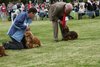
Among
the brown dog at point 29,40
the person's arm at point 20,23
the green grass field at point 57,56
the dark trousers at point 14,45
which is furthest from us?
the brown dog at point 29,40

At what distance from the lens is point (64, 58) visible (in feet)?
33.3

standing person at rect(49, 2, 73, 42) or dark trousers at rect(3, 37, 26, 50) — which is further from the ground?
standing person at rect(49, 2, 73, 42)

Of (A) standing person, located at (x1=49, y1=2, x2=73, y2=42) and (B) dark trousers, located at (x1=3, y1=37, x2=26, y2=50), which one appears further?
(A) standing person, located at (x1=49, y1=2, x2=73, y2=42)

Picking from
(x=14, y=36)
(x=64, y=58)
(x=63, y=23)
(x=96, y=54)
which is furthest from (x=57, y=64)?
(x=63, y=23)

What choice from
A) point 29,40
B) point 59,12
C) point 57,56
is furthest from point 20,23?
point 57,56

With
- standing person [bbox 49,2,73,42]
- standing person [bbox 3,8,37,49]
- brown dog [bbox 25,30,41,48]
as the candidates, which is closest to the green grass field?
brown dog [bbox 25,30,41,48]

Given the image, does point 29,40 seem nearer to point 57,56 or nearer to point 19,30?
point 19,30

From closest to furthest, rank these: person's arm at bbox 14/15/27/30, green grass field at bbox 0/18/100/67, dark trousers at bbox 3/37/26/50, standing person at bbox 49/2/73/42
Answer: green grass field at bbox 0/18/100/67
person's arm at bbox 14/15/27/30
dark trousers at bbox 3/37/26/50
standing person at bbox 49/2/73/42

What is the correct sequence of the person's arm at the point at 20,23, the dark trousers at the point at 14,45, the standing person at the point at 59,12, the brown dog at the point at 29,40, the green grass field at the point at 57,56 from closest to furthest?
the green grass field at the point at 57,56 → the person's arm at the point at 20,23 → the dark trousers at the point at 14,45 → the brown dog at the point at 29,40 → the standing person at the point at 59,12

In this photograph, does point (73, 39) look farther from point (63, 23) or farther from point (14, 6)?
point (14, 6)

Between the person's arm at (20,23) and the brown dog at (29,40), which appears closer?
the person's arm at (20,23)

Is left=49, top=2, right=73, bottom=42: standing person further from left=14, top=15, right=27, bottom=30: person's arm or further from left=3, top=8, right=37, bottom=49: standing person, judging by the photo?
left=14, top=15, right=27, bottom=30: person's arm

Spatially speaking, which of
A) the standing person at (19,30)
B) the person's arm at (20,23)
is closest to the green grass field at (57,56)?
the standing person at (19,30)

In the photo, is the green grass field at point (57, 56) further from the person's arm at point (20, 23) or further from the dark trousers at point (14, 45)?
the person's arm at point (20, 23)
